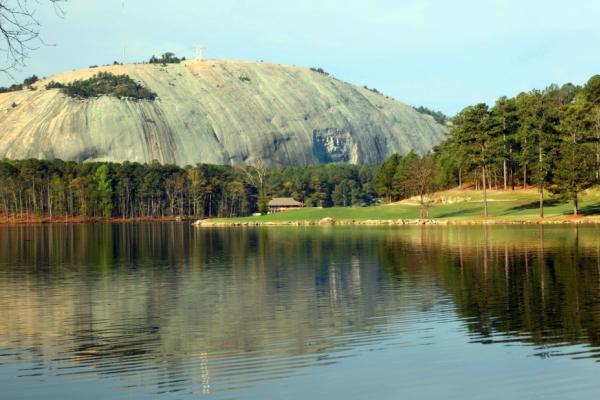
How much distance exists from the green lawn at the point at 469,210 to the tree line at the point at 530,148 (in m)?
2.61

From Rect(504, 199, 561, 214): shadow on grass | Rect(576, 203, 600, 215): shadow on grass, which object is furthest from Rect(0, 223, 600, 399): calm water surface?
Rect(504, 199, 561, 214): shadow on grass

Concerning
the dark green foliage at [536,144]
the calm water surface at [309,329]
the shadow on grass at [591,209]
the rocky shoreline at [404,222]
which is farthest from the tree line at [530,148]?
the calm water surface at [309,329]

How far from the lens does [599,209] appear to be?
118375mm

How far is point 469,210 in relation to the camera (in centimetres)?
13625

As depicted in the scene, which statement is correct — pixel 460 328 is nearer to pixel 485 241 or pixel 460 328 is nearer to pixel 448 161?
pixel 485 241

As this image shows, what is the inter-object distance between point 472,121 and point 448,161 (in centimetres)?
4155

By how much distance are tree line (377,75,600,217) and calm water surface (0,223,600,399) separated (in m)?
57.5

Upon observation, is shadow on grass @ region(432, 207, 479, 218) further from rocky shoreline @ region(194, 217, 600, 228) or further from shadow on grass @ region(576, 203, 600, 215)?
shadow on grass @ region(576, 203, 600, 215)

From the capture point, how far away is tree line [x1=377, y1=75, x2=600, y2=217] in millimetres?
113000

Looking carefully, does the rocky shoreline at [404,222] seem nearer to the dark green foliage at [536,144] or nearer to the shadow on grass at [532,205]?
the dark green foliage at [536,144]

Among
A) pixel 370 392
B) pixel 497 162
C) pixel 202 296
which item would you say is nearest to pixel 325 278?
pixel 202 296

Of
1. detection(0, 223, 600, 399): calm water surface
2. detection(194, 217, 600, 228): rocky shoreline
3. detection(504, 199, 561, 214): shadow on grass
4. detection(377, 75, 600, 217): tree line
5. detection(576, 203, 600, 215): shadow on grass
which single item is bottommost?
detection(0, 223, 600, 399): calm water surface

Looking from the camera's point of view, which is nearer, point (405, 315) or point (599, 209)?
point (405, 315)

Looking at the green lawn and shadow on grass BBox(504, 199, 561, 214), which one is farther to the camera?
shadow on grass BBox(504, 199, 561, 214)
